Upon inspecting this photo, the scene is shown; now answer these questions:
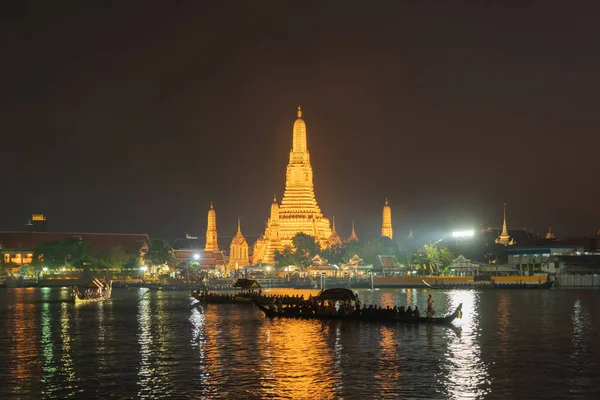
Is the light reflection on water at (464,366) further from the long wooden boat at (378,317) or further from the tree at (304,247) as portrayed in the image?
the tree at (304,247)

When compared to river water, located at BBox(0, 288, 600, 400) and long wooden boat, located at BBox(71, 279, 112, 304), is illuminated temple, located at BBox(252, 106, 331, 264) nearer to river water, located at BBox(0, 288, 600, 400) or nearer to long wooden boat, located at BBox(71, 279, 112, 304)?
long wooden boat, located at BBox(71, 279, 112, 304)

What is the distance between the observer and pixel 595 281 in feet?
426

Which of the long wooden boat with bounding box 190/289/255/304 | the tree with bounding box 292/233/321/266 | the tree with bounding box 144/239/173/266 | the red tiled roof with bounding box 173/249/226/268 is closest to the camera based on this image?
the long wooden boat with bounding box 190/289/255/304

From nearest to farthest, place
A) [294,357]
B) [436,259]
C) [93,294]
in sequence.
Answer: [294,357] < [93,294] < [436,259]

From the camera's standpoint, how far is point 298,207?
168125 millimetres

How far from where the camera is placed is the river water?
37.3m

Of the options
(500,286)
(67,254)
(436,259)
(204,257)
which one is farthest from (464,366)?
(204,257)

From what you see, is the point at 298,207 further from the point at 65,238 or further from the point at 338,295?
the point at 338,295

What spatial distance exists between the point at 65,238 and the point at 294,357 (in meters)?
139

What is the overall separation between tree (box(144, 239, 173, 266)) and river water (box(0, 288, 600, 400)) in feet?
276

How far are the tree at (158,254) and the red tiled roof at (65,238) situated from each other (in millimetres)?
14500

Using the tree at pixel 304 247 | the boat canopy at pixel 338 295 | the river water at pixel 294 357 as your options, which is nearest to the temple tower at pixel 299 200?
the tree at pixel 304 247

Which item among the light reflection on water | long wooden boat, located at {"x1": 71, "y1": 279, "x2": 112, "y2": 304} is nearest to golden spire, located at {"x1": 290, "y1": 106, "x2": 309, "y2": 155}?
long wooden boat, located at {"x1": 71, "y1": 279, "x2": 112, "y2": 304}

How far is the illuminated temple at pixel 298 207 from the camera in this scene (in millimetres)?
166250
